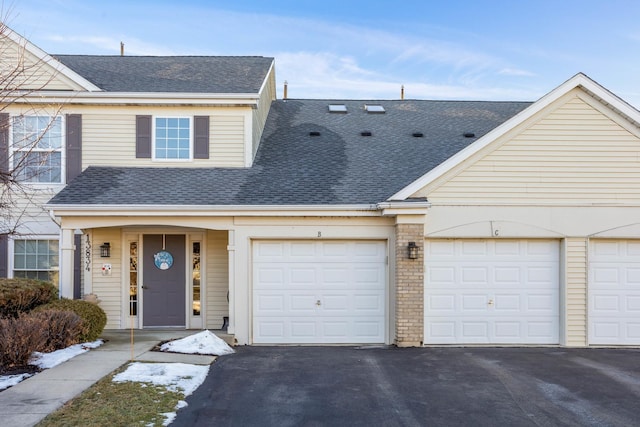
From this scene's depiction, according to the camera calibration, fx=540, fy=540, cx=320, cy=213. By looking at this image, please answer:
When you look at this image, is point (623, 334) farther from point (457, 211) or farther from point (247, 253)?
point (247, 253)

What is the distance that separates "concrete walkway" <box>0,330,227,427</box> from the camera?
6.22 meters

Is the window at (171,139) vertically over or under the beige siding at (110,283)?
over

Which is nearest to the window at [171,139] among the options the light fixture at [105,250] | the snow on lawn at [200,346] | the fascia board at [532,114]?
the light fixture at [105,250]

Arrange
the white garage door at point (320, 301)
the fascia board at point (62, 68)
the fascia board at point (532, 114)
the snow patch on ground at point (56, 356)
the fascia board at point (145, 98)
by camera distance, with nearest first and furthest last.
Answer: the snow patch on ground at point (56, 356)
the fascia board at point (532, 114)
the white garage door at point (320, 301)
the fascia board at point (145, 98)
the fascia board at point (62, 68)

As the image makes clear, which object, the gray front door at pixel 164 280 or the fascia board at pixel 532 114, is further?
the gray front door at pixel 164 280

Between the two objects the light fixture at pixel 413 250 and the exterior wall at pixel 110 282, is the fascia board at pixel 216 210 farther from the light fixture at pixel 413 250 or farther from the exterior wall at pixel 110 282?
the exterior wall at pixel 110 282

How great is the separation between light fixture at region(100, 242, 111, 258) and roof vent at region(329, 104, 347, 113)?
763 cm

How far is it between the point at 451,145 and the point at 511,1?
18.7ft

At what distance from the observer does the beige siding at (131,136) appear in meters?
13.1

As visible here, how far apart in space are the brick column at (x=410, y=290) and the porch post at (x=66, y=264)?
6.94 meters

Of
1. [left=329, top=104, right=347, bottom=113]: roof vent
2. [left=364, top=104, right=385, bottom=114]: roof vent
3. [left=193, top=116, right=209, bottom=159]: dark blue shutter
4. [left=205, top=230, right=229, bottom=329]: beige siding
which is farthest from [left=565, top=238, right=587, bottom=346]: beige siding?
[left=193, top=116, right=209, bottom=159]: dark blue shutter

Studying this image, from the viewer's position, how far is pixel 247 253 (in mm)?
11562

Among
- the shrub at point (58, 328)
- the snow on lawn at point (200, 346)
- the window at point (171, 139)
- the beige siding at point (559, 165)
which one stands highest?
the window at point (171, 139)

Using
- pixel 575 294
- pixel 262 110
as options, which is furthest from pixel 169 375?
pixel 262 110
